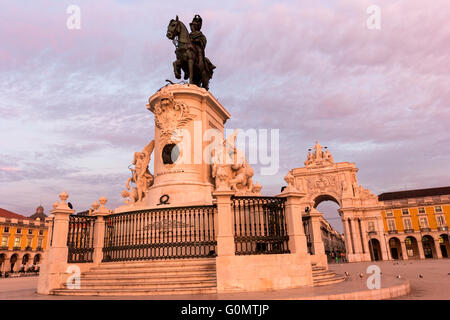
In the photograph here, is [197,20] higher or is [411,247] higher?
[197,20]

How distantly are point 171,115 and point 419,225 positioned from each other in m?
66.7

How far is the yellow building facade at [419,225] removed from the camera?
205 ft

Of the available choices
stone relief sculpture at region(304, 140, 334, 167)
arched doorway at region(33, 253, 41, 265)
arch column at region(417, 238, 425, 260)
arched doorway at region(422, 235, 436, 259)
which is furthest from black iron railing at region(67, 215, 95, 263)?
arched doorway at region(422, 235, 436, 259)

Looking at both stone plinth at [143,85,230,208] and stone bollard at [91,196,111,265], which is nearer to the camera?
stone bollard at [91,196,111,265]

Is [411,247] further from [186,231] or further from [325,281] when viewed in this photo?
[186,231]

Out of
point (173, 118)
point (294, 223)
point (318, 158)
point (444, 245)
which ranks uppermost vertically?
point (318, 158)

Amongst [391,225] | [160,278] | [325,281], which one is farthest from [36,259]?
[391,225]

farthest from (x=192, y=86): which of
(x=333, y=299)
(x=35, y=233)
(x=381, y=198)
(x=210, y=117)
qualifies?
(x=381, y=198)

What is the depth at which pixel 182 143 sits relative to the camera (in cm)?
1355

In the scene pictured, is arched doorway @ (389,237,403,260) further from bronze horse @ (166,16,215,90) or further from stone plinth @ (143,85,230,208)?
stone plinth @ (143,85,230,208)

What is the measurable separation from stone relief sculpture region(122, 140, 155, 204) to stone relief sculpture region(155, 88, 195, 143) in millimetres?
1849

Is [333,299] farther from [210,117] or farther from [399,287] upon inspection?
[210,117]

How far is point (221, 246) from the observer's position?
8359 mm

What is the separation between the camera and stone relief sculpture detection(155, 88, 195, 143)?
1365 centimetres
